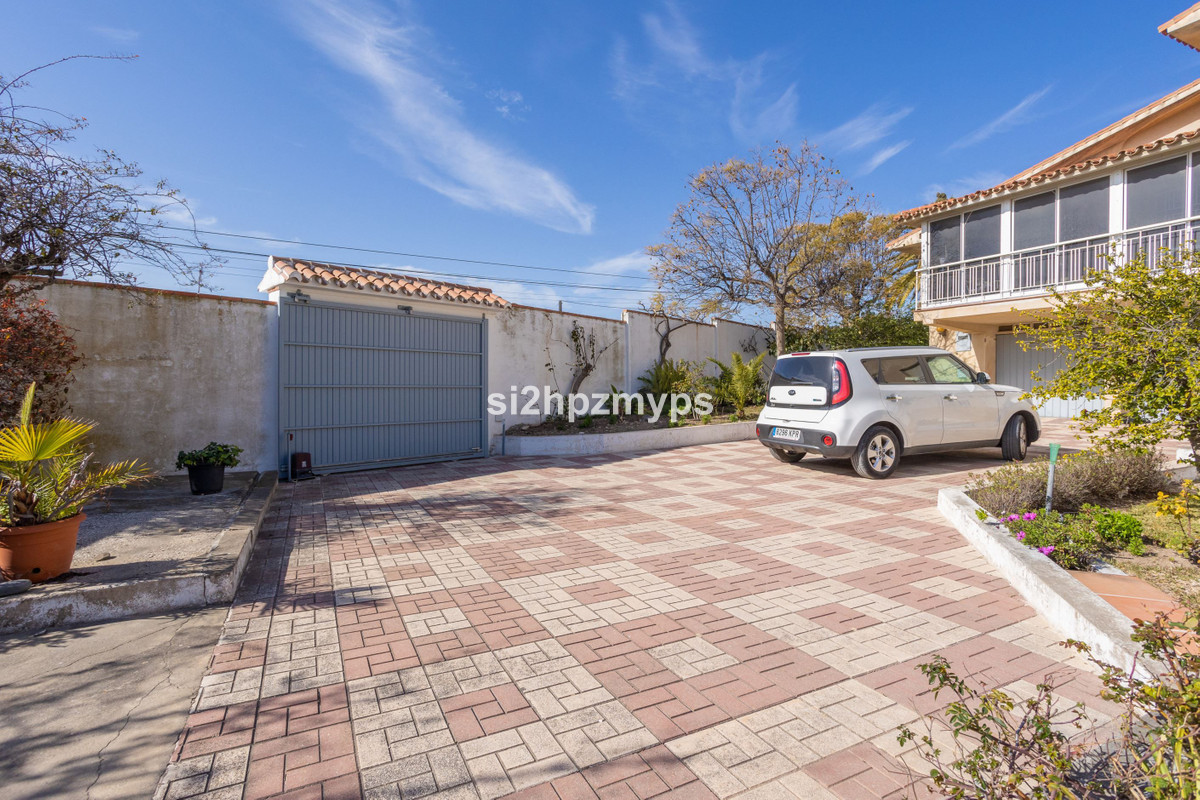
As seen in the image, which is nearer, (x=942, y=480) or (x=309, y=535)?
(x=309, y=535)

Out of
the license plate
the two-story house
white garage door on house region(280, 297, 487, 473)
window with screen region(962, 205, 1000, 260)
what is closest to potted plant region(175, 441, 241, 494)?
white garage door on house region(280, 297, 487, 473)

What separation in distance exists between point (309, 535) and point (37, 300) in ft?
15.9

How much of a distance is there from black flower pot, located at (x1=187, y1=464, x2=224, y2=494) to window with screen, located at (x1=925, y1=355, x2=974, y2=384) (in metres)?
10.2

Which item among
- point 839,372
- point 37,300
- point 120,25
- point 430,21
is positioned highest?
point 430,21

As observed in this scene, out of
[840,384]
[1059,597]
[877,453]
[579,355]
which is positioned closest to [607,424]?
[579,355]

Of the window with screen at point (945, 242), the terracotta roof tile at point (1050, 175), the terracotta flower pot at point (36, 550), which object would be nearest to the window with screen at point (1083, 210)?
the terracotta roof tile at point (1050, 175)

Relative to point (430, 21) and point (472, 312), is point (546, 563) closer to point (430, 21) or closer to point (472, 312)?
point (472, 312)

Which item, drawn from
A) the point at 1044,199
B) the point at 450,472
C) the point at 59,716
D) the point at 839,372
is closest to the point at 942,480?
the point at 839,372

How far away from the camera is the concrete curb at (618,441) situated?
1163cm

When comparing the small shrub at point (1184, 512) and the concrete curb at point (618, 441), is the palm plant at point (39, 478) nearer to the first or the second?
the small shrub at point (1184, 512)

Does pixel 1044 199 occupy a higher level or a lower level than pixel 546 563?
higher

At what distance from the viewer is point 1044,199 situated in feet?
47.6

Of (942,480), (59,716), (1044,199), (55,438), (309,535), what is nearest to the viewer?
(59,716)

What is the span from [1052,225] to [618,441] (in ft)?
40.9
